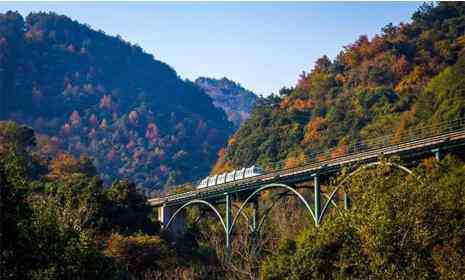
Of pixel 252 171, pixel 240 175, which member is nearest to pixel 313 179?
pixel 252 171

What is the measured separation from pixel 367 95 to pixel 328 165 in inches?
2153

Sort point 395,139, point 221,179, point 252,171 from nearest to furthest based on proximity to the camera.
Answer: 1. point 252,171
2. point 221,179
3. point 395,139

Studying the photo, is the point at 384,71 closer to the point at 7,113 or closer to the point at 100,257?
the point at 100,257

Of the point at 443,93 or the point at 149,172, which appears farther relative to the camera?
the point at 149,172

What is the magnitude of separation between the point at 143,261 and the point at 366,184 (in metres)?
26.2

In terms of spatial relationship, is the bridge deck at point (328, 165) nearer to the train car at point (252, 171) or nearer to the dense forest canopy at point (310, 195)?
the dense forest canopy at point (310, 195)

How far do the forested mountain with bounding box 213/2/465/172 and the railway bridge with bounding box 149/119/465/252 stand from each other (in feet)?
47.8

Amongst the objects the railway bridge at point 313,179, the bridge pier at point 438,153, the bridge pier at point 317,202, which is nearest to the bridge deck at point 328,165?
the railway bridge at point 313,179

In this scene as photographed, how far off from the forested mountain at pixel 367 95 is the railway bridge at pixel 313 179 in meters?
14.6

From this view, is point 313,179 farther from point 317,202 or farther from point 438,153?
point 438,153

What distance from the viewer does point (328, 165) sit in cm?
5762

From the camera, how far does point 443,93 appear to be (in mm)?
90000

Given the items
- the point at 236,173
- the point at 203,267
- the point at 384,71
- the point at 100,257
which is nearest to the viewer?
the point at 100,257

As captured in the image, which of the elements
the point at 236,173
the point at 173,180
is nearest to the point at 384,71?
the point at 236,173
